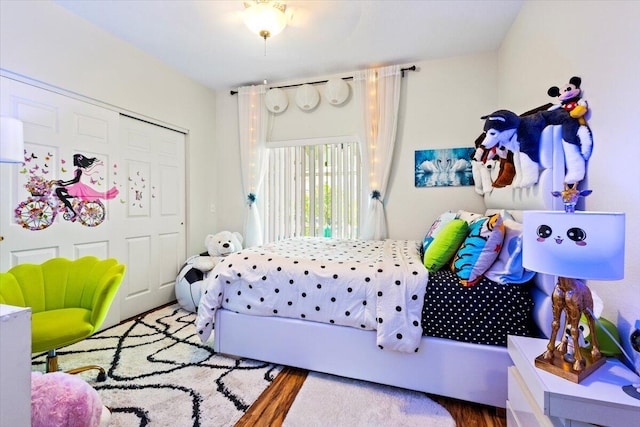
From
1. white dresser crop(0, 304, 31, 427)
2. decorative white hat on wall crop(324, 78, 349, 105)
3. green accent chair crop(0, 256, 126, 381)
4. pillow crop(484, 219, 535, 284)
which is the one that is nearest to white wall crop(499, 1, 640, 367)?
pillow crop(484, 219, 535, 284)

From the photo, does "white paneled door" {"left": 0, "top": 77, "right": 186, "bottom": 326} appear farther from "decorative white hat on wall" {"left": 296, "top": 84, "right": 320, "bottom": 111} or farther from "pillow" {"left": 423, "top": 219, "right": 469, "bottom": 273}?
"pillow" {"left": 423, "top": 219, "right": 469, "bottom": 273}

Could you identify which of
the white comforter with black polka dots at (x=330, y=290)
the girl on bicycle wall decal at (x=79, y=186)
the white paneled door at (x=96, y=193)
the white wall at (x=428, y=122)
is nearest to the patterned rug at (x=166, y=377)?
the white comforter with black polka dots at (x=330, y=290)

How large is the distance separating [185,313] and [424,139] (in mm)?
3318

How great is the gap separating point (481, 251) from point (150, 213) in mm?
3265

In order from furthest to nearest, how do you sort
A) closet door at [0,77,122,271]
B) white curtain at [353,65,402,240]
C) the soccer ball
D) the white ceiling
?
white curtain at [353,65,402,240]
the soccer ball
the white ceiling
closet door at [0,77,122,271]

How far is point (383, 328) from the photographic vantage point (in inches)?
68.6

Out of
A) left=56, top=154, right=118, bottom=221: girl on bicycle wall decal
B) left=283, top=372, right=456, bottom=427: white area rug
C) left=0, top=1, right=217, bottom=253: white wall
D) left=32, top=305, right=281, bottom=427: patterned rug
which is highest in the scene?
left=0, top=1, right=217, bottom=253: white wall

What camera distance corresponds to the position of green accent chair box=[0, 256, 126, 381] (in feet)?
5.68

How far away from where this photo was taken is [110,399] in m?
1.73

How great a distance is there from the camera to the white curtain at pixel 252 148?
391 cm

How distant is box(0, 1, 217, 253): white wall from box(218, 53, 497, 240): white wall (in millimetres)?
1456

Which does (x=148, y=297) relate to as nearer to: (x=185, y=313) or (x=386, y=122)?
(x=185, y=313)

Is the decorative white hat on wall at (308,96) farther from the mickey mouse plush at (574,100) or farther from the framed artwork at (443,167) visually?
the mickey mouse plush at (574,100)

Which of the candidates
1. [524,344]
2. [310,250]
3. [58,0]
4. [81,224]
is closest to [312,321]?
[310,250]
